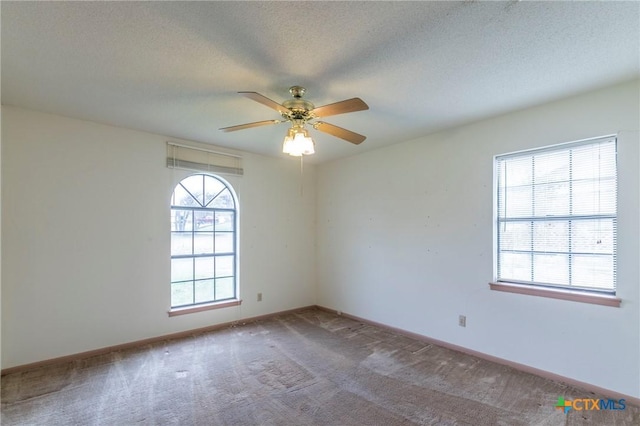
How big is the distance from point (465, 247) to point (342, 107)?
7.64ft

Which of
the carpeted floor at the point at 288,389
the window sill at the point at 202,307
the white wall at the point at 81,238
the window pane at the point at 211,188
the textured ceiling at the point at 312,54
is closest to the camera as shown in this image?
the textured ceiling at the point at 312,54

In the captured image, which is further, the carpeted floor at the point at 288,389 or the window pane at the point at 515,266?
the window pane at the point at 515,266

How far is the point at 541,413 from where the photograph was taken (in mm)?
2312

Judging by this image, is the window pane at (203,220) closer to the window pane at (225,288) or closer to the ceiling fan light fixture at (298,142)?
the window pane at (225,288)

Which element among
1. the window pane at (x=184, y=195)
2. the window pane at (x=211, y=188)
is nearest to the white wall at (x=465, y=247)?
the window pane at (x=211, y=188)

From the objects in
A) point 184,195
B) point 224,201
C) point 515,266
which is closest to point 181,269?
point 184,195

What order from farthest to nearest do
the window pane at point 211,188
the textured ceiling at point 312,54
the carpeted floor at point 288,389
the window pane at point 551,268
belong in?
the window pane at point 211,188
the window pane at point 551,268
the carpeted floor at point 288,389
the textured ceiling at point 312,54

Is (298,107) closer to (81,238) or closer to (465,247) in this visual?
(465,247)

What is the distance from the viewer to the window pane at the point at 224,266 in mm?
4438

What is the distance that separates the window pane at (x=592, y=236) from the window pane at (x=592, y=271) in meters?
0.07

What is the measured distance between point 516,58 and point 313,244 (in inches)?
161

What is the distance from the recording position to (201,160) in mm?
4188

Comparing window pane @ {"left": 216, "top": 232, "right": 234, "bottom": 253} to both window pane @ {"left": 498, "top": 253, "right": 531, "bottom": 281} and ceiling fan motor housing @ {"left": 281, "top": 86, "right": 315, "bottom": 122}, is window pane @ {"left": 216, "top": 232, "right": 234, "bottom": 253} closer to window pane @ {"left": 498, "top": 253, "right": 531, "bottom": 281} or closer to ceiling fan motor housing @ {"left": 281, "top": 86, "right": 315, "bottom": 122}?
ceiling fan motor housing @ {"left": 281, "top": 86, "right": 315, "bottom": 122}

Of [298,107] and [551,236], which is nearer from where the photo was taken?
[298,107]
